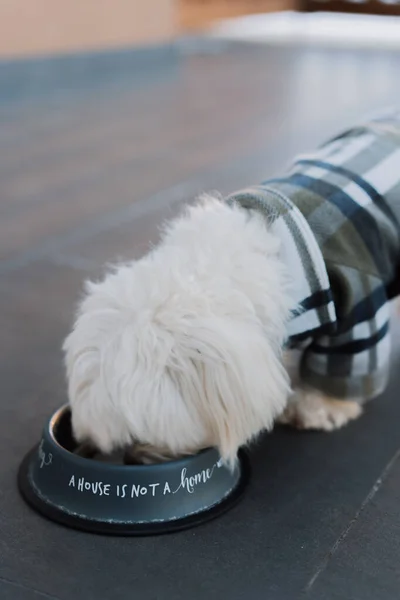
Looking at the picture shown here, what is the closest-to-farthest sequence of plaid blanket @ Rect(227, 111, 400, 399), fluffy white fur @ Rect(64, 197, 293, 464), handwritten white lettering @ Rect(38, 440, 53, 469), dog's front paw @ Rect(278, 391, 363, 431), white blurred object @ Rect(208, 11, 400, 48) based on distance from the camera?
fluffy white fur @ Rect(64, 197, 293, 464)
handwritten white lettering @ Rect(38, 440, 53, 469)
plaid blanket @ Rect(227, 111, 400, 399)
dog's front paw @ Rect(278, 391, 363, 431)
white blurred object @ Rect(208, 11, 400, 48)

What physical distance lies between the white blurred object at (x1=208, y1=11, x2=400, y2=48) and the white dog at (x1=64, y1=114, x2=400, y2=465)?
8060 millimetres

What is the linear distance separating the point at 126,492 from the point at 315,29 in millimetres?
10341

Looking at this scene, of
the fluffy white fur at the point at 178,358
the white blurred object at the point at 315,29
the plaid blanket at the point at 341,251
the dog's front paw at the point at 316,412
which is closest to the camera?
the fluffy white fur at the point at 178,358

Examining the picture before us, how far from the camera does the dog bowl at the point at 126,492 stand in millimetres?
1431

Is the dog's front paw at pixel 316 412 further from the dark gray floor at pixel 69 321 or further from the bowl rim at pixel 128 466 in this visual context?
the bowl rim at pixel 128 466

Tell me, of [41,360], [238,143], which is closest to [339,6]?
[238,143]

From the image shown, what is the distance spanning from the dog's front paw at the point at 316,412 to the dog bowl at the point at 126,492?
0.35 m

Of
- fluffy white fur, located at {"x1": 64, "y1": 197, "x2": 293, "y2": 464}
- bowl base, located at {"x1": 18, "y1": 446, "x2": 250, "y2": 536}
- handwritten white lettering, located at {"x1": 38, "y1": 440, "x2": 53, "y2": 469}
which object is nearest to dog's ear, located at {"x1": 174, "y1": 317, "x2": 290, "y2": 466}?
fluffy white fur, located at {"x1": 64, "y1": 197, "x2": 293, "y2": 464}

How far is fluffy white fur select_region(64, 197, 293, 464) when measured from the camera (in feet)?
4.45

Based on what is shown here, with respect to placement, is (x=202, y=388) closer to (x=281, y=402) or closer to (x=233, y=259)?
(x=281, y=402)

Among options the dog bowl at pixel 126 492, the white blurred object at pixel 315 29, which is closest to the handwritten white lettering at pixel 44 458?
the dog bowl at pixel 126 492

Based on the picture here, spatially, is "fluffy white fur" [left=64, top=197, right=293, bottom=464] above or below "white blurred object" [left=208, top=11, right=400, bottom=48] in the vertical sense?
above

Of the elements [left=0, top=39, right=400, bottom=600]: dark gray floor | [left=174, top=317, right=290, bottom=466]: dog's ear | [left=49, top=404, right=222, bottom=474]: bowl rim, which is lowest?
[left=0, top=39, right=400, bottom=600]: dark gray floor

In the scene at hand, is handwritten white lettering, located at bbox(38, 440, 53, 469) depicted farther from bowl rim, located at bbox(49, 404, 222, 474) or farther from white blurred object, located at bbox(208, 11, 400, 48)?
white blurred object, located at bbox(208, 11, 400, 48)
